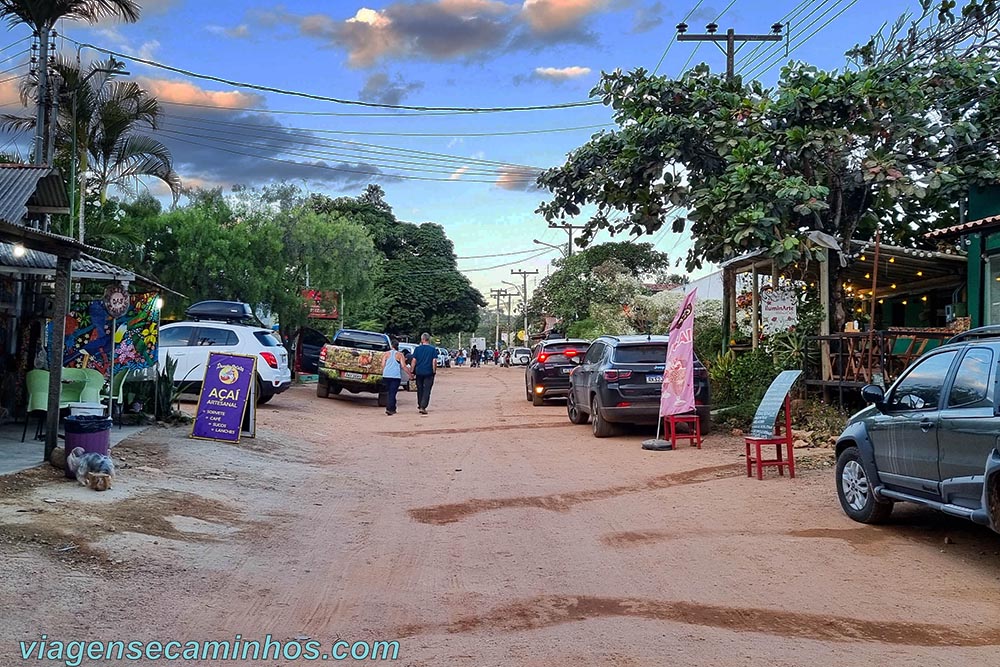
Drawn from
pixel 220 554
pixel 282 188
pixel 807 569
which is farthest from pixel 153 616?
pixel 282 188

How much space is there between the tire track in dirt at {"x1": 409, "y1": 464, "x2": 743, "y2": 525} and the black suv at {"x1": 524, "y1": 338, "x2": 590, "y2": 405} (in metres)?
11.5

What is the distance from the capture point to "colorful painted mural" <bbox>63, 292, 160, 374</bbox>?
1393cm

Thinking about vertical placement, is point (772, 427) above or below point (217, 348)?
below

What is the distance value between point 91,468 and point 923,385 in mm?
7739

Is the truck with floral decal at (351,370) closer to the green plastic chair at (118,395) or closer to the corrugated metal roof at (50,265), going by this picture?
the green plastic chair at (118,395)

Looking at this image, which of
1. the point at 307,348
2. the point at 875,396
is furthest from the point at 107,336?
the point at 307,348

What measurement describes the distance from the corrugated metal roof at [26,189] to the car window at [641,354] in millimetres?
8933

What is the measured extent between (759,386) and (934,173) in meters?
4.86

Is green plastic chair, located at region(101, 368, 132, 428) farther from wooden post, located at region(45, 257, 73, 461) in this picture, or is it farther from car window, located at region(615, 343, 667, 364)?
car window, located at region(615, 343, 667, 364)

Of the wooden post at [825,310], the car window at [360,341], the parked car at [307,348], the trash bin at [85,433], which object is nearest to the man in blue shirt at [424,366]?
the car window at [360,341]

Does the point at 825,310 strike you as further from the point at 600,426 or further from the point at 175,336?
the point at 175,336

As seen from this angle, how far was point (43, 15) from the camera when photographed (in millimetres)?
16672

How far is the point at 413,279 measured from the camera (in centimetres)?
6028

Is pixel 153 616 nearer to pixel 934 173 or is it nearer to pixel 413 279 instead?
pixel 934 173
